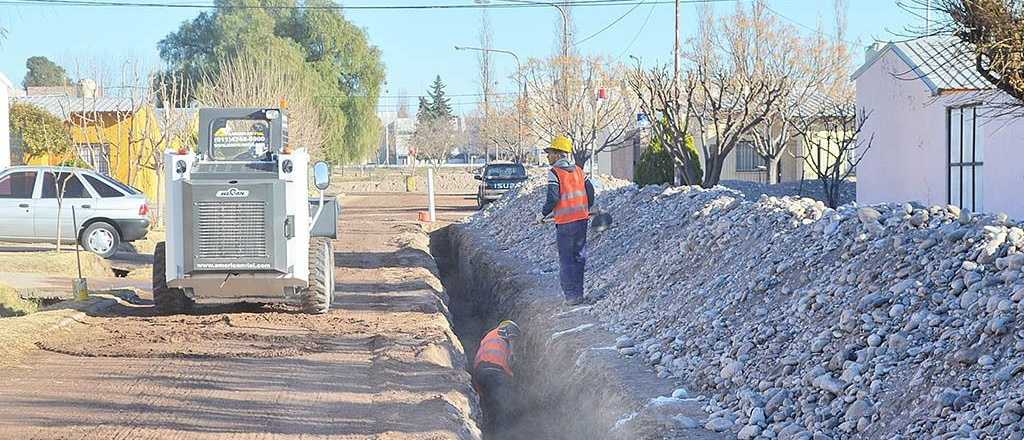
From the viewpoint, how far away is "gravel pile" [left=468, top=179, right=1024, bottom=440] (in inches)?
238

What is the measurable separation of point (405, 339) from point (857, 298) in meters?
4.61

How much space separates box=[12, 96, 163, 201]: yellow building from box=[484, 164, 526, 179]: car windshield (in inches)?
409

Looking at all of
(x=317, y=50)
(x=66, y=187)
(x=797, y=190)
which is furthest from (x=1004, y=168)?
(x=317, y=50)

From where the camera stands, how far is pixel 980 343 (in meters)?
6.19

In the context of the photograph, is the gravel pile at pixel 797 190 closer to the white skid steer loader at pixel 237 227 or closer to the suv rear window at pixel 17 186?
the suv rear window at pixel 17 186

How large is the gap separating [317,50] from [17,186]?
3914 centimetres

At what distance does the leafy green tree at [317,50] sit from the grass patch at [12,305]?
1560 inches

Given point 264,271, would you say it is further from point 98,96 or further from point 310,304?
point 98,96

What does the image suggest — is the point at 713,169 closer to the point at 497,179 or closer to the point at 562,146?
the point at 562,146

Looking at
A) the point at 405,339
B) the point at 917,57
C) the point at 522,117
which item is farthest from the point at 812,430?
the point at 522,117

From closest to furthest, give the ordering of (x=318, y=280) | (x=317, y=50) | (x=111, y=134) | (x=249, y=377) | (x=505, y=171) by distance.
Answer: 1. (x=249, y=377)
2. (x=318, y=280)
3. (x=505, y=171)
4. (x=111, y=134)
5. (x=317, y=50)

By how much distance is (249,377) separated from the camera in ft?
29.9

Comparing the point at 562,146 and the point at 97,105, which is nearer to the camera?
the point at 562,146

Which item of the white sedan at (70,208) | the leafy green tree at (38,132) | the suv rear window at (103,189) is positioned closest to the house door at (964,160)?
the white sedan at (70,208)
